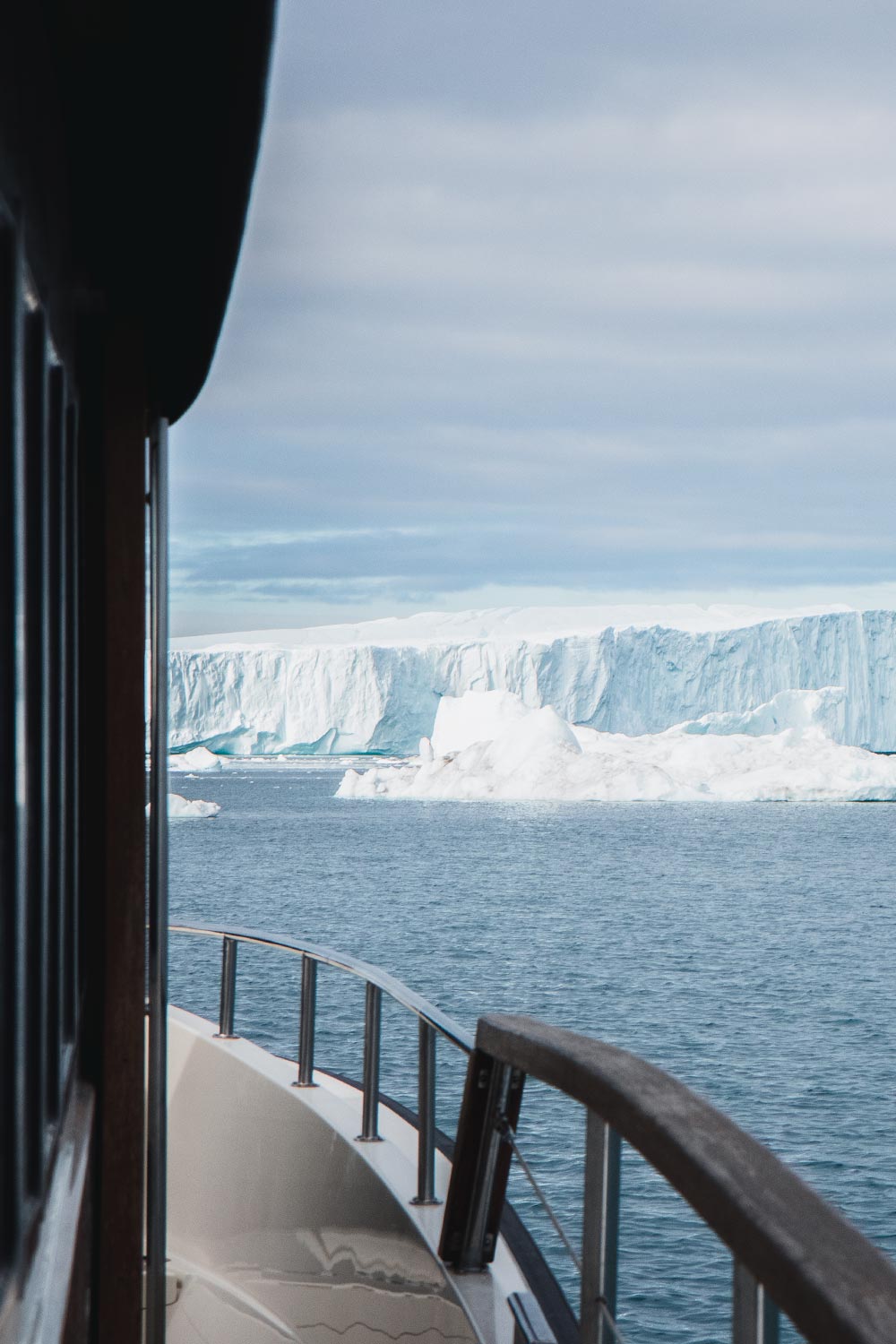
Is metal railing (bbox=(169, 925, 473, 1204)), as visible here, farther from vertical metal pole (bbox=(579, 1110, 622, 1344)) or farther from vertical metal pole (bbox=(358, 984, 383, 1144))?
vertical metal pole (bbox=(579, 1110, 622, 1344))

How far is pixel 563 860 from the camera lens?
114 feet

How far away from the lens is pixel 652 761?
44.7 m

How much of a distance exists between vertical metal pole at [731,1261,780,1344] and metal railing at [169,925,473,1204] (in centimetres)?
75

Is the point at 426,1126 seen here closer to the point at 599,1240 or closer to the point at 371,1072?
the point at 371,1072

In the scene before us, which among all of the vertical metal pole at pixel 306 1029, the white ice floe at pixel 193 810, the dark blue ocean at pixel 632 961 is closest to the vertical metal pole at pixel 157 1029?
the vertical metal pole at pixel 306 1029

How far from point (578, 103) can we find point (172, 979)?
75.7ft

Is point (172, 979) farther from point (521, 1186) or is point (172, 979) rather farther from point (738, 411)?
point (738, 411)

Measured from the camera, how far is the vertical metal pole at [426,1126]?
6.38 feet

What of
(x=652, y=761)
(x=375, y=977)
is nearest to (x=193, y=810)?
(x=652, y=761)

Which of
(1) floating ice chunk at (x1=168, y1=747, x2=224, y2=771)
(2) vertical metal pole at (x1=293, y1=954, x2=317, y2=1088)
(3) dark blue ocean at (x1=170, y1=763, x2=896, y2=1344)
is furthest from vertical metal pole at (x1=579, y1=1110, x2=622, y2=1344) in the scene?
(1) floating ice chunk at (x1=168, y1=747, x2=224, y2=771)

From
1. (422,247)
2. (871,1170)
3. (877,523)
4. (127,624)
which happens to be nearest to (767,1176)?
(127,624)

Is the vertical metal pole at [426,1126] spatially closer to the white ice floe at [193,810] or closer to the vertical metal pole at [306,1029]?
the vertical metal pole at [306,1029]

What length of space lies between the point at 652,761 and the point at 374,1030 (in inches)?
1694

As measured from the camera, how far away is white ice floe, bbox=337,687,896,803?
4234cm
